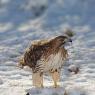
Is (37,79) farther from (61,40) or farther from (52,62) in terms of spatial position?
(61,40)

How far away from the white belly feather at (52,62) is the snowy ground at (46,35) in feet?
1.57

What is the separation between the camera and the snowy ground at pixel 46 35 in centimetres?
720

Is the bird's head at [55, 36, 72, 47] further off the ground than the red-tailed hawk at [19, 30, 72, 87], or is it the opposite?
the bird's head at [55, 36, 72, 47]

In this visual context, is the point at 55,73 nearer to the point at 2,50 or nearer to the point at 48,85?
the point at 48,85

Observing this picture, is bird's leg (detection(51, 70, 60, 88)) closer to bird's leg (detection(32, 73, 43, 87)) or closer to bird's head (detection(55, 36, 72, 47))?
bird's leg (detection(32, 73, 43, 87))

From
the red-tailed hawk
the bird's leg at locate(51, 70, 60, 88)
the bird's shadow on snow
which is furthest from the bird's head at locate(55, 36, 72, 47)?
the bird's shadow on snow

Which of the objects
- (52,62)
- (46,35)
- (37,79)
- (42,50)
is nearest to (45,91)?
(37,79)

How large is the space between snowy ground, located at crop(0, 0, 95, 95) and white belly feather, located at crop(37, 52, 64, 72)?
480mm

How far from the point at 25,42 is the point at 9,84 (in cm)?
313

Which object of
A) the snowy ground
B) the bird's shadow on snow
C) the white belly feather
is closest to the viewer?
the white belly feather

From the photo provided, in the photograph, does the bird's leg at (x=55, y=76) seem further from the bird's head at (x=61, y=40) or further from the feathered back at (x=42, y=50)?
the bird's head at (x=61, y=40)

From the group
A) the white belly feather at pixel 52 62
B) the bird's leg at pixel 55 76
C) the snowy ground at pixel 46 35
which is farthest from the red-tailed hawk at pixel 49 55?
the snowy ground at pixel 46 35

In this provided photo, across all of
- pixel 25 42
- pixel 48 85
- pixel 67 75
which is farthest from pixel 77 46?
pixel 48 85

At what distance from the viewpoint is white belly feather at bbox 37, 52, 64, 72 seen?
6.26 metres
